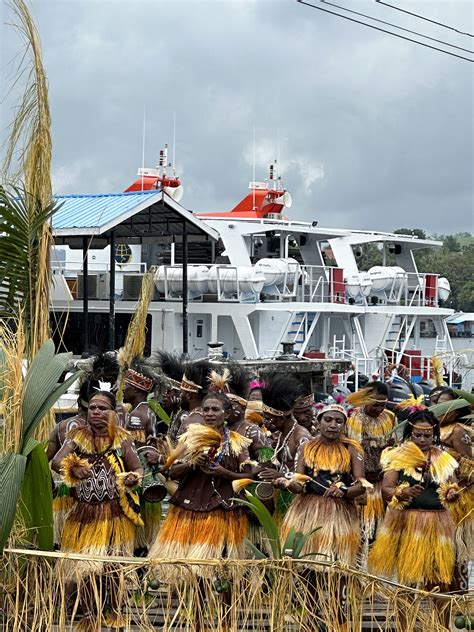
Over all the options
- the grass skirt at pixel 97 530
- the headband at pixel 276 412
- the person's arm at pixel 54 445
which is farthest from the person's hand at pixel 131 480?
the headband at pixel 276 412

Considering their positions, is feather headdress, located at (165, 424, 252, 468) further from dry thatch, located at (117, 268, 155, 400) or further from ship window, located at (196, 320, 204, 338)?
ship window, located at (196, 320, 204, 338)

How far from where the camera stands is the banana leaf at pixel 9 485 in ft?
16.8

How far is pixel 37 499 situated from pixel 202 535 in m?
1.41

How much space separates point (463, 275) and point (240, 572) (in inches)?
2918

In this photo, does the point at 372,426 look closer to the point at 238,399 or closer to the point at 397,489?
the point at 238,399

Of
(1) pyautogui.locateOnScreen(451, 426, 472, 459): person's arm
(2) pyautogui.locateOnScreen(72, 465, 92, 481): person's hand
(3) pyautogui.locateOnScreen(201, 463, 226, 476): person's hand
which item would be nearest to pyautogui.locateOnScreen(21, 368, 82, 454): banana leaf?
(2) pyautogui.locateOnScreen(72, 465, 92, 481): person's hand

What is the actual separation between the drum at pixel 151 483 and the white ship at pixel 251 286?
441 inches

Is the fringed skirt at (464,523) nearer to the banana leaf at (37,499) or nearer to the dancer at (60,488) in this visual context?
the dancer at (60,488)

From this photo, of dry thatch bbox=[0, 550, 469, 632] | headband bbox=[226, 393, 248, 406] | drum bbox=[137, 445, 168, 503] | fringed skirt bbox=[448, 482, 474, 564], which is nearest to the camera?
dry thatch bbox=[0, 550, 469, 632]

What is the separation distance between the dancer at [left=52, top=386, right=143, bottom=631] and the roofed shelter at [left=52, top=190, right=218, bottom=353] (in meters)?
11.1

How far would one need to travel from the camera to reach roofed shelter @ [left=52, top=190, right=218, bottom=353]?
60.6ft

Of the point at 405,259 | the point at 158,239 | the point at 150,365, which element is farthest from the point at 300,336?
the point at 150,365

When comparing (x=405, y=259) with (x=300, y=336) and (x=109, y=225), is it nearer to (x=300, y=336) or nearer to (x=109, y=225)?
(x=300, y=336)

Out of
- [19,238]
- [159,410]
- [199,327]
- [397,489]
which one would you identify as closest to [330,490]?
[397,489]
